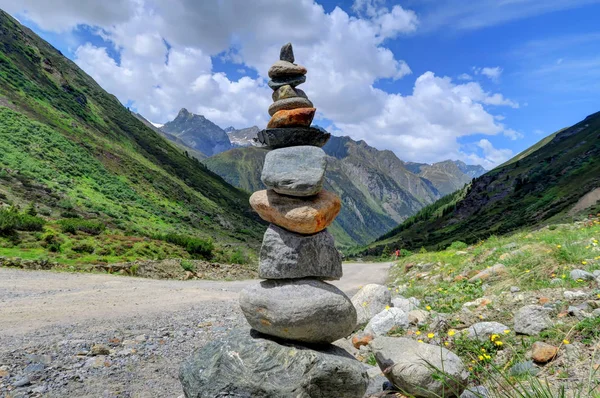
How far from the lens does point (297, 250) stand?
7.66 meters

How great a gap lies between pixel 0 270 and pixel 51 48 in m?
183

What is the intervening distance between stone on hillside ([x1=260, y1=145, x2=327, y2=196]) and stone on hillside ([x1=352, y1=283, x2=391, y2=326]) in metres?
7.17

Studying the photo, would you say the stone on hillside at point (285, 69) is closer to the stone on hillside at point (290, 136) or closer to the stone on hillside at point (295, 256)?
the stone on hillside at point (290, 136)

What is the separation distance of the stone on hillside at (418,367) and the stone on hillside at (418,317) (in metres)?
3.27

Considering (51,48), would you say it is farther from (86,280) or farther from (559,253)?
(559,253)

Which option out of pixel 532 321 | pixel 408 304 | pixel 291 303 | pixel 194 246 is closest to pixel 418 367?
pixel 291 303

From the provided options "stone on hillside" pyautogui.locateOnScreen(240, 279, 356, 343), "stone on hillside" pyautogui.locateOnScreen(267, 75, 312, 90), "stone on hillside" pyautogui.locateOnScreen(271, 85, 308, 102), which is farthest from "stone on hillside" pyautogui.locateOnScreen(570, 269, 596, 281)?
"stone on hillside" pyautogui.locateOnScreen(267, 75, 312, 90)

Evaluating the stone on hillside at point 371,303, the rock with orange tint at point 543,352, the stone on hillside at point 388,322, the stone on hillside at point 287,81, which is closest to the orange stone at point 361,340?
the stone on hillside at point 388,322

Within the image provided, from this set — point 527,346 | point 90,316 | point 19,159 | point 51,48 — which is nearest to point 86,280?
point 90,316

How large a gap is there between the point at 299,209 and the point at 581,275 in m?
7.90

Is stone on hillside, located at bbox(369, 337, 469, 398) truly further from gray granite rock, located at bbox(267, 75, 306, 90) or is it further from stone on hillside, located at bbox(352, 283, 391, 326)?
gray granite rock, located at bbox(267, 75, 306, 90)

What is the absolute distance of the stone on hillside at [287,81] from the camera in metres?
9.37

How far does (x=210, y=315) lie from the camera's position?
51.3ft

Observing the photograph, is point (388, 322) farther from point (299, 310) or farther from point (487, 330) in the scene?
point (299, 310)
